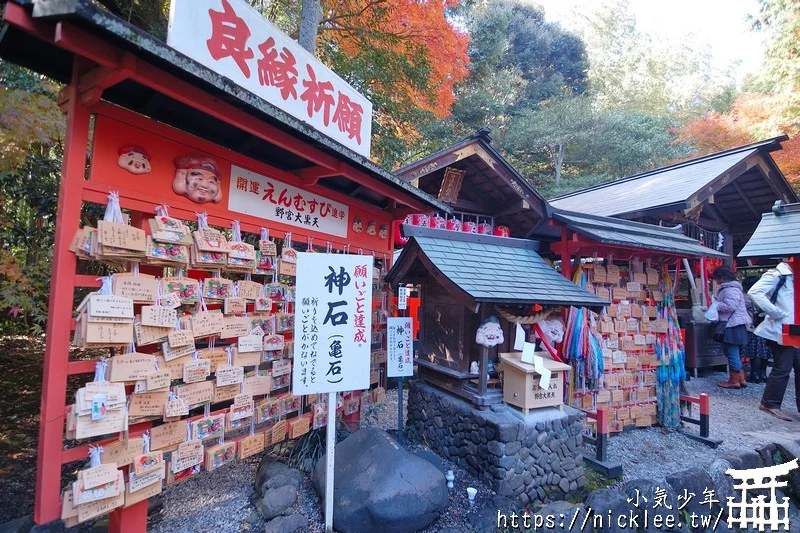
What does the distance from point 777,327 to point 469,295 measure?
288 inches

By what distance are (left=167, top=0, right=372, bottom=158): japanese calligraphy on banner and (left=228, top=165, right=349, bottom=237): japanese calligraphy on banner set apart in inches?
31.5

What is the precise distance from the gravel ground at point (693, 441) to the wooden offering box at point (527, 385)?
5.32ft

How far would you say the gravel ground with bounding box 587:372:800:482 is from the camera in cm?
579

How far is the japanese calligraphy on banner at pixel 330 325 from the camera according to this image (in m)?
3.72

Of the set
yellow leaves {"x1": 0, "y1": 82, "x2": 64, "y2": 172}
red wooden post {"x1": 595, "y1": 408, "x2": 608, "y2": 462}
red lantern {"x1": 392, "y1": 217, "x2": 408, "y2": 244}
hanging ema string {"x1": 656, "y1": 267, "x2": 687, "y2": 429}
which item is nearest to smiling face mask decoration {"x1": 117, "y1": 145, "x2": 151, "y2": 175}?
yellow leaves {"x1": 0, "y1": 82, "x2": 64, "y2": 172}

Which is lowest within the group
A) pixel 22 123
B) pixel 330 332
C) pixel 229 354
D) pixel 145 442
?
pixel 145 442

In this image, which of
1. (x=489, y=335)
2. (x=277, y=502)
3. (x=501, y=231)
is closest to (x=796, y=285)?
(x=501, y=231)

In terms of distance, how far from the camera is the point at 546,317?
18.6 ft

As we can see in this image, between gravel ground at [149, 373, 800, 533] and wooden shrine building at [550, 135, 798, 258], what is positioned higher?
wooden shrine building at [550, 135, 798, 258]

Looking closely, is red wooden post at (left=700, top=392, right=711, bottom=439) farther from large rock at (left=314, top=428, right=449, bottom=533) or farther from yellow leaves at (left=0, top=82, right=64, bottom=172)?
yellow leaves at (left=0, top=82, right=64, bottom=172)

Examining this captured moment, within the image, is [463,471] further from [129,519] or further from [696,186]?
[696,186]

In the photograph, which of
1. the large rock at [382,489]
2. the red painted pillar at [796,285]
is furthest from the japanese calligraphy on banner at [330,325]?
the red painted pillar at [796,285]

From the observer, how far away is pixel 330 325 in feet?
12.7

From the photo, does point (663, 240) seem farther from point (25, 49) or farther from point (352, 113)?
point (25, 49)
